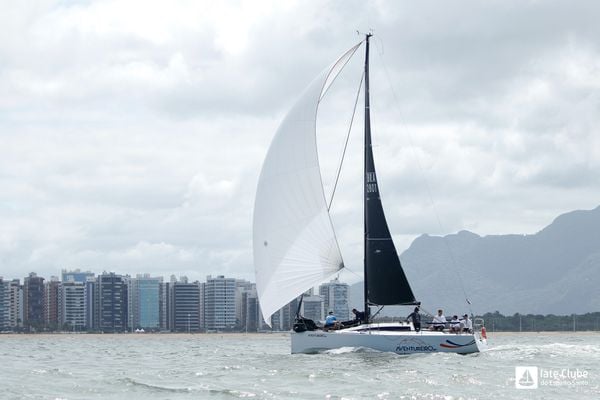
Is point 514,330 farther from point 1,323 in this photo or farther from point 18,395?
point 18,395

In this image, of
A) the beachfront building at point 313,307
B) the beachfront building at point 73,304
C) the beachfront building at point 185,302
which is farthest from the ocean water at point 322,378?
the beachfront building at point 185,302

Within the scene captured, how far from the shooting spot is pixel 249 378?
104ft

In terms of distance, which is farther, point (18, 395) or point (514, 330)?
point (514, 330)

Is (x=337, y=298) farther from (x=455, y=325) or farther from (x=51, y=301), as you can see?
(x=455, y=325)

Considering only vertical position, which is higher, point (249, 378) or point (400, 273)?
point (400, 273)

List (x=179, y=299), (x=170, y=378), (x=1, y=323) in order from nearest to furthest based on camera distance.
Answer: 1. (x=170, y=378)
2. (x=1, y=323)
3. (x=179, y=299)

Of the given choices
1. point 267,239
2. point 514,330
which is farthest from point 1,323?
point 267,239

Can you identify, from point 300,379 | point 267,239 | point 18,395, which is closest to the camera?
point 18,395

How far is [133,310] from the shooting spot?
620 ft

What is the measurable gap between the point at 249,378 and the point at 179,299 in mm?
158561

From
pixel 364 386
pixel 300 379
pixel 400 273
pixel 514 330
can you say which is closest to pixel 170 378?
pixel 300 379

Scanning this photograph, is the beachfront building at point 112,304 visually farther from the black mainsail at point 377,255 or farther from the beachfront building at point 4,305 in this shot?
the black mainsail at point 377,255

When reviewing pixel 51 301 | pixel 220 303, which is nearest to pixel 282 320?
pixel 220 303

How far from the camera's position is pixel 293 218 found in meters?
38.9
